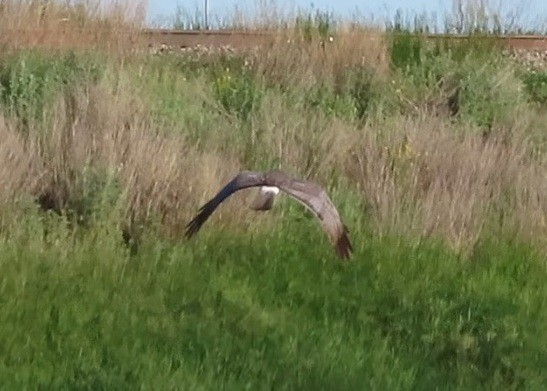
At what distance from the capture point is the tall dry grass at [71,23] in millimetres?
13844

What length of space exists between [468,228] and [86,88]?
11.0 feet

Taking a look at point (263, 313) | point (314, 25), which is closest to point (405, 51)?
point (314, 25)

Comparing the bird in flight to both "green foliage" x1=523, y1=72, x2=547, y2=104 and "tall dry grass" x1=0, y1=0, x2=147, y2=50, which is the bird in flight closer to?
"tall dry grass" x1=0, y1=0, x2=147, y2=50

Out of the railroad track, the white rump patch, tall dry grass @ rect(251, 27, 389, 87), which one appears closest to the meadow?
tall dry grass @ rect(251, 27, 389, 87)

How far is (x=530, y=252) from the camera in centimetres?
873

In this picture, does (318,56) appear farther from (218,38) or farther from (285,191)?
(285,191)

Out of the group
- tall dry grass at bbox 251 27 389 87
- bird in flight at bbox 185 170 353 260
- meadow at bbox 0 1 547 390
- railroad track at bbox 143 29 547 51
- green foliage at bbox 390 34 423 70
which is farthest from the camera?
railroad track at bbox 143 29 547 51

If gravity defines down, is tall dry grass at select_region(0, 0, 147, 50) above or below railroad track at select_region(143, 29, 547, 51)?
above

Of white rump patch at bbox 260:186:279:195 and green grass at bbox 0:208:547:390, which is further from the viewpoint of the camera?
white rump patch at bbox 260:186:279:195

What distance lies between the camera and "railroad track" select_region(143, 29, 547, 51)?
1532cm

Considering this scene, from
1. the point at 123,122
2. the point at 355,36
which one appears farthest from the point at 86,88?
the point at 355,36

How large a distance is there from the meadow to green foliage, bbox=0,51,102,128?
0.03 metres

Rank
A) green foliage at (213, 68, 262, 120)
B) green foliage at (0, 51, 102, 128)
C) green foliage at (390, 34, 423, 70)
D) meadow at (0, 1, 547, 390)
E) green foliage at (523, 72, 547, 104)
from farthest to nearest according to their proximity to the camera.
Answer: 1. green foliage at (390, 34, 423, 70)
2. green foliage at (523, 72, 547, 104)
3. green foliage at (213, 68, 262, 120)
4. green foliage at (0, 51, 102, 128)
5. meadow at (0, 1, 547, 390)

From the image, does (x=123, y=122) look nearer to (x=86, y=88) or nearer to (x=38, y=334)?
(x=86, y=88)
